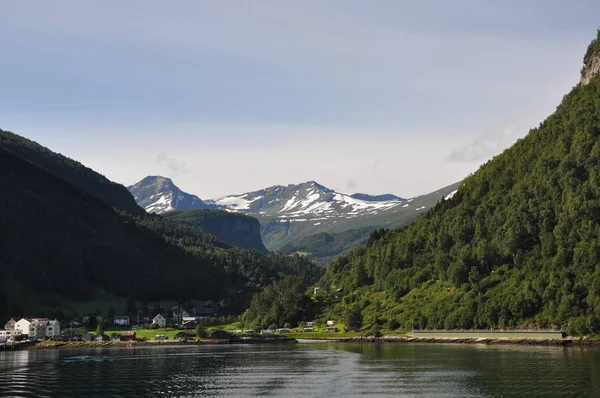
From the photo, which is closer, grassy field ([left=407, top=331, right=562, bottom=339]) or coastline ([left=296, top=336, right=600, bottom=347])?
coastline ([left=296, top=336, right=600, bottom=347])

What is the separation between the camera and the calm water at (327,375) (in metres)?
85.6

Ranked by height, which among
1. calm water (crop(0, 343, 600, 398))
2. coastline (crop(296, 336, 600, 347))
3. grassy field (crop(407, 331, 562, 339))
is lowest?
calm water (crop(0, 343, 600, 398))

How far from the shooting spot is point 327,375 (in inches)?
4090

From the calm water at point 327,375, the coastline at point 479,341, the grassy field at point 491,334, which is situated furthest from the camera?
the grassy field at point 491,334

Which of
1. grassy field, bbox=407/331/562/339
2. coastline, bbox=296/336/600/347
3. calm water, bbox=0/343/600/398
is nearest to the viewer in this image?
calm water, bbox=0/343/600/398

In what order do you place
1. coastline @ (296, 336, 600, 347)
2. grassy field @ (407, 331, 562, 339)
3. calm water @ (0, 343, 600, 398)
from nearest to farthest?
1. calm water @ (0, 343, 600, 398)
2. coastline @ (296, 336, 600, 347)
3. grassy field @ (407, 331, 562, 339)

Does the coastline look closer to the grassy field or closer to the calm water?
the grassy field

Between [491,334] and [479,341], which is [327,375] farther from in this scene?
[491,334]

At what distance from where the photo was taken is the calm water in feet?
281

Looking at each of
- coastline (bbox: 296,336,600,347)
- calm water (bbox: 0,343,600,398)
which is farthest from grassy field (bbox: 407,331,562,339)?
calm water (bbox: 0,343,600,398)

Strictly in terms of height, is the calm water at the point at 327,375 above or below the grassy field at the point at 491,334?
below

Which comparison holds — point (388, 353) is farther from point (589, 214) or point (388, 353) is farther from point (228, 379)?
point (589, 214)

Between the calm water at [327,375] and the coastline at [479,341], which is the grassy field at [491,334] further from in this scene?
the calm water at [327,375]

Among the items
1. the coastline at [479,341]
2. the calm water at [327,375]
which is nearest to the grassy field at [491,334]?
the coastline at [479,341]
